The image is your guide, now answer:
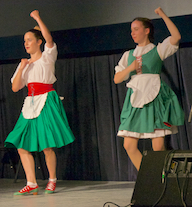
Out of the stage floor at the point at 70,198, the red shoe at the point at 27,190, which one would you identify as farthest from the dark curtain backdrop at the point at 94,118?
the red shoe at the point at 27,190

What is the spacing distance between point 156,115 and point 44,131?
37.7 inches

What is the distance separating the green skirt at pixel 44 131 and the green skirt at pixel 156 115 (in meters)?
0.57

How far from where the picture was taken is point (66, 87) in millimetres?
3613

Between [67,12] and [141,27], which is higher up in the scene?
[67,12]

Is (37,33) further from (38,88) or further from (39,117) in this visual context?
(39,117)

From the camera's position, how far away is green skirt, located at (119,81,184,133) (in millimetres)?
2332

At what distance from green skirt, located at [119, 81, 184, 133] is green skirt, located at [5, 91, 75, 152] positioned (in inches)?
22.6

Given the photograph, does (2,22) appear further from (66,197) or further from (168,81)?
(66,197)

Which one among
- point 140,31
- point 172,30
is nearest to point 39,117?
point 140,31

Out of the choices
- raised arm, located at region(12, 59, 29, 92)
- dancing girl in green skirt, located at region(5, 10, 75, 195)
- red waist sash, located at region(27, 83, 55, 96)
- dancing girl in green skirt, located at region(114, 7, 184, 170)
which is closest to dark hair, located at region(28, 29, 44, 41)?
dancing girl in green skirt, located at region(5, 10, 75, 195)

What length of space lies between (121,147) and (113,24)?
1.32 meters

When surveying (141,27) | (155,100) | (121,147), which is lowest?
(121,147)

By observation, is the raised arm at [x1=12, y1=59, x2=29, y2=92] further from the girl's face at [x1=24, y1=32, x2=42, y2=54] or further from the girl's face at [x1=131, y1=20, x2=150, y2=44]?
the girl's face at [x1=131, y1=20, x2=150, y2=44]

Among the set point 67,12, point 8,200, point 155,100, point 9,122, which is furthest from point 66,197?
point 67,12
